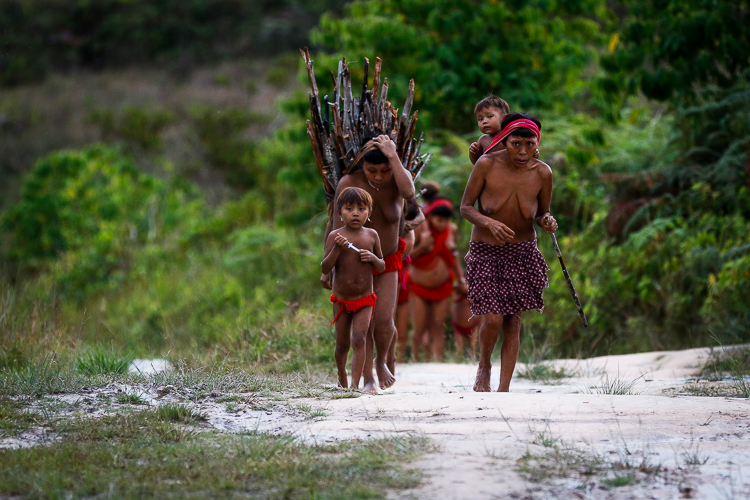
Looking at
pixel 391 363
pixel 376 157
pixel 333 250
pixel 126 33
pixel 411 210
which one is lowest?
pixel 391 363

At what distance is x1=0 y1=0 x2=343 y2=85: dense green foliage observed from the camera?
31.6 metres

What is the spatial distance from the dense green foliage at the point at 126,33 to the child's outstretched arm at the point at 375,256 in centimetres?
2706

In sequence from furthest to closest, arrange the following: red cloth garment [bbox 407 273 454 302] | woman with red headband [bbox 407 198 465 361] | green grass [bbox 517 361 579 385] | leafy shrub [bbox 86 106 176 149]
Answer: leafy shrub [bbox 86 106 176 149]
red cloth garment [bbox 407 273 454 302]
woman with red headband [bbox 407 198 465 361]
green grass [bbox 517 361 579 385]

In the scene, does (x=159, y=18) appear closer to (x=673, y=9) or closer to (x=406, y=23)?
(x=406, y=23)

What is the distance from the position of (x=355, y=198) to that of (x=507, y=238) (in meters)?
1.02

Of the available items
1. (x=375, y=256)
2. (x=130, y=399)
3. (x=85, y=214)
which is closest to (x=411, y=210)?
(x=375, y=256)

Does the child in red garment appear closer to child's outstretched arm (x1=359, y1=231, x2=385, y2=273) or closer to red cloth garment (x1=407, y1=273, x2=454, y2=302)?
child's outstretched arm (x1=359, y1=231, x2=385, y2=273)

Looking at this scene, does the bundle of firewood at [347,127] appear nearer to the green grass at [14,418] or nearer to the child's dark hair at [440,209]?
the child's dark hair at [440,209]

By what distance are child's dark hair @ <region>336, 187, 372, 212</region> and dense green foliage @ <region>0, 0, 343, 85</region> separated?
27.0m

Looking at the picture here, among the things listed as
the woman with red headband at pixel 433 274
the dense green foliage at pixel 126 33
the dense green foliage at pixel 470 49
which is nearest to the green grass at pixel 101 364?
the woman with red headband at pixel 433 274

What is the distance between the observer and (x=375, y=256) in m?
5.23

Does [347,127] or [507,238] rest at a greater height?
[347,127]

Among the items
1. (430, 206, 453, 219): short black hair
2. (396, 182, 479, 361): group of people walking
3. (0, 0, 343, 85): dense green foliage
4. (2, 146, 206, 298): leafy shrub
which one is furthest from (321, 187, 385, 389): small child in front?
(0, 0, 343, 85): dense green foliage

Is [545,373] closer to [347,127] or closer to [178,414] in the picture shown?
[347,127]
